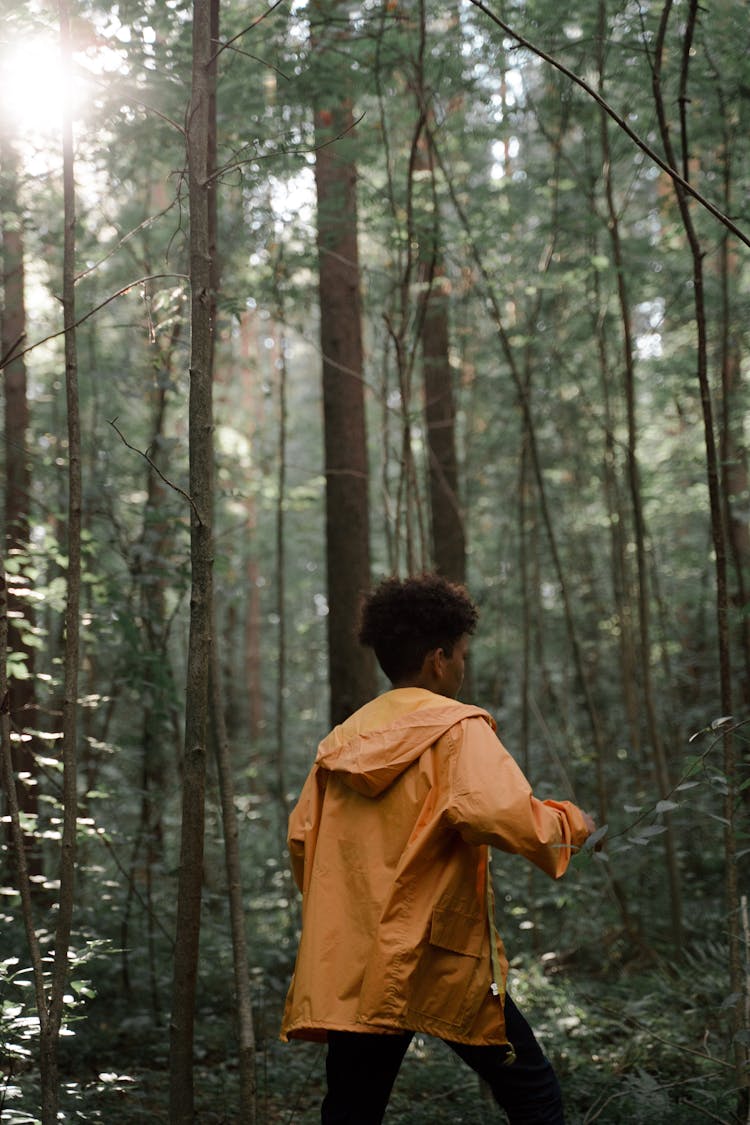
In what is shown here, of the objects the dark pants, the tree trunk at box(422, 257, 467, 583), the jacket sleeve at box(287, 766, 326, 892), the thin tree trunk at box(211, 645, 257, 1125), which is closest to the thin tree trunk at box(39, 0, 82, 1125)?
the thin tree trunk at box(211, 645, 257, 1125)

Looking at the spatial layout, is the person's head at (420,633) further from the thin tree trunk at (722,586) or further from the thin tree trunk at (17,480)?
the thin tree trunk at (17,480)

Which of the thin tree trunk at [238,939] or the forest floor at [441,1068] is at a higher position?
the thin tree trunk at [238,939]

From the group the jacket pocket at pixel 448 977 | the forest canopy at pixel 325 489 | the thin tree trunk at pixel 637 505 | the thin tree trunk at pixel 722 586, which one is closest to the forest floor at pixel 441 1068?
the forest canopy at pixel 325 489

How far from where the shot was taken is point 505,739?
13.2 meters

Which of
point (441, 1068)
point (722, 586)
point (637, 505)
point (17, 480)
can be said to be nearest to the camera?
point (722, 586)

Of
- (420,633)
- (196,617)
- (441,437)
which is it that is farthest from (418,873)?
(441,437)

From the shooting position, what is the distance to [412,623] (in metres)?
3.18

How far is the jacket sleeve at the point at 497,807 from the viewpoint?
256cm

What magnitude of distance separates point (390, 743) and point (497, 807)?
0.37 m

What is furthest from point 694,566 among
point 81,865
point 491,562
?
point 81,865

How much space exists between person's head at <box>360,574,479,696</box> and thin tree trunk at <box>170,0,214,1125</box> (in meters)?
0.57

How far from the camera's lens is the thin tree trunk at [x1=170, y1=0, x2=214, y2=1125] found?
3.04 meters

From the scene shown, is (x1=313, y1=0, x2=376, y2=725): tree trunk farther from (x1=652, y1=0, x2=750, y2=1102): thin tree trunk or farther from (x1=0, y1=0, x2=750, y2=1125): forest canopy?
(x1=652, y1=0, x2=750, y2=1102): thin tree trunk

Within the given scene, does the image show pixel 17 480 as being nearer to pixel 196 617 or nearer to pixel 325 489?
pixel 325 489
